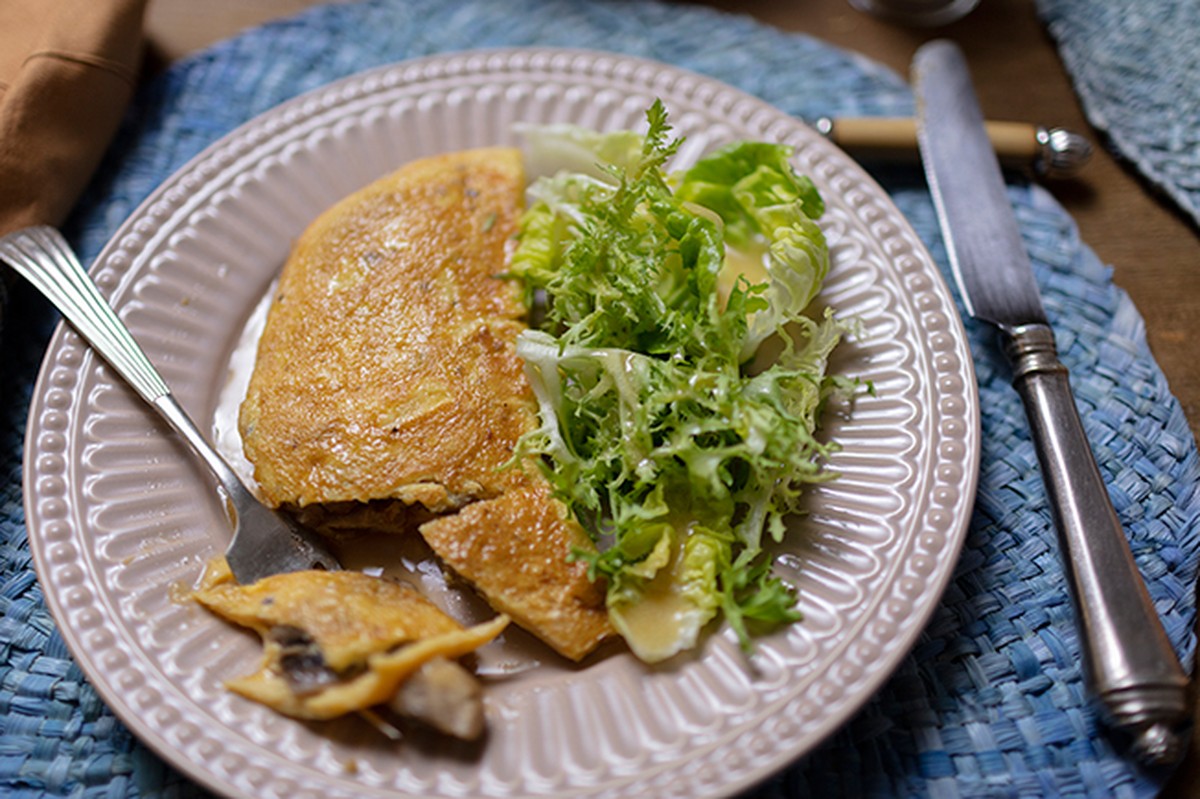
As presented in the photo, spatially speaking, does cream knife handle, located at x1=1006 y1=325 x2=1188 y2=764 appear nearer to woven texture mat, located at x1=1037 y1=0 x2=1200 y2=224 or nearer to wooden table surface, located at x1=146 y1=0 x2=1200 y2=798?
wooden table surface, located at x1=146 y1=0 x2=1200 y2=798

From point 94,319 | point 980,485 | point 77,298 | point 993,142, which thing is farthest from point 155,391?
point 993,142

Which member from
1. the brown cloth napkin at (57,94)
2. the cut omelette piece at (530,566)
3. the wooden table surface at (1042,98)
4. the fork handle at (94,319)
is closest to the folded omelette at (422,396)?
the cut omelette piece at (530,566)

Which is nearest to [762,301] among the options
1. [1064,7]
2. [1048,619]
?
[1048,619]

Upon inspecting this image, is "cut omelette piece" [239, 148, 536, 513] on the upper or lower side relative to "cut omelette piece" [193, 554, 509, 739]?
upper

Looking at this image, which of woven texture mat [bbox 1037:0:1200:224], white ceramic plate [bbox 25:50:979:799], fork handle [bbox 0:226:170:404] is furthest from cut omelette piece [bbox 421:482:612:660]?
woven texture mat [bbox 1037:0:1200:224]

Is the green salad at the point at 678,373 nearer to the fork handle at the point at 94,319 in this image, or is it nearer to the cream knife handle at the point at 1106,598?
the cream knife handle at the point at 1106,598
